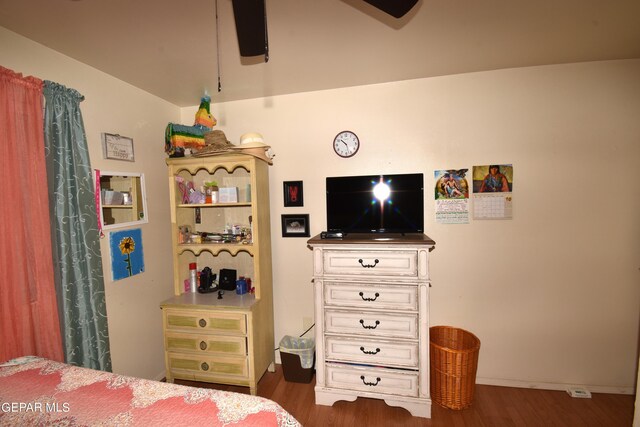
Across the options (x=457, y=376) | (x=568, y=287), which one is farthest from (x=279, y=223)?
(x=568, y=287)

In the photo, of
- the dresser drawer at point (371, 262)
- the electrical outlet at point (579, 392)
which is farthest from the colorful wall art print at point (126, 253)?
the electrical outlet at point (579, 392)

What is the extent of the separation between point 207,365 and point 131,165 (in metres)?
1.83

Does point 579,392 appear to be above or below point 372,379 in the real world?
below

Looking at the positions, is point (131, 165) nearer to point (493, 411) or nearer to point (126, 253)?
point (126, 253)

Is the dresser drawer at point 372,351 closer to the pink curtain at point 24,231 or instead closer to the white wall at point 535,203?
the white wall at point 535,203

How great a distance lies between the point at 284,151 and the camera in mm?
2666

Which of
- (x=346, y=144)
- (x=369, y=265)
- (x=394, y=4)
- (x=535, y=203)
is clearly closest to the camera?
(x=394, y=4)

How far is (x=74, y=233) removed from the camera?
1763mm

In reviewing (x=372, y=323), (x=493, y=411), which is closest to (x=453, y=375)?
(x=493, y=411)

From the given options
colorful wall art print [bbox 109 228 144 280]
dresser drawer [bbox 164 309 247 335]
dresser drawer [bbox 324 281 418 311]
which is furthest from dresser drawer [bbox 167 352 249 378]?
dresser drawer [bbox 324 281 418 311]

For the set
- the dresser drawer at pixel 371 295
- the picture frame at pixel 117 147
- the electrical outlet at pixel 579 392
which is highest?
the picture frame at pixel 117 147

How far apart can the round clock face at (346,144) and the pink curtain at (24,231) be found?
2.06 meters

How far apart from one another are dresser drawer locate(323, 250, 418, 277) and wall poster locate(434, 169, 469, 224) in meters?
0.68

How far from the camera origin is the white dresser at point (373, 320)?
1.97 meters
